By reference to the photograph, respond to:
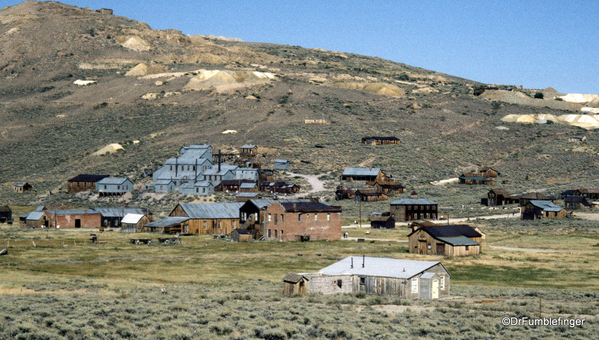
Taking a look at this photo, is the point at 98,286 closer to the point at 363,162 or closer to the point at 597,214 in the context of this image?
the point at 597,214

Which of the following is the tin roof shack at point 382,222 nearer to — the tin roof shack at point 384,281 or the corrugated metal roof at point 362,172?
the corrugated metal roof at point 362,172

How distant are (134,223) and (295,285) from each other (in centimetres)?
5728

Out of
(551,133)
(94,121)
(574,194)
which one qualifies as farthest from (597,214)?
(94,121)

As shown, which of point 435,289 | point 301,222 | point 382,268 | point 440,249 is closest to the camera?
point 435,289

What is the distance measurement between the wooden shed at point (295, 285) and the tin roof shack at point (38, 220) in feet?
221

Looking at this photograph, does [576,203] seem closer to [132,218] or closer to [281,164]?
[281,164]

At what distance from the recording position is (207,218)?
9019 centimetres

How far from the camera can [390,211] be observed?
10888cm

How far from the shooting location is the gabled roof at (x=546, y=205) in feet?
342

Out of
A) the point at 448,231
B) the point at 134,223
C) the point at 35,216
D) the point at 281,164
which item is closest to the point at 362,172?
the point at 281,164

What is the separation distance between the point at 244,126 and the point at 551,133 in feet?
255

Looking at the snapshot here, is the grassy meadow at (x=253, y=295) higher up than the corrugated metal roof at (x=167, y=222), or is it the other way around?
the corrugated metal roof at (x=167, y=222)

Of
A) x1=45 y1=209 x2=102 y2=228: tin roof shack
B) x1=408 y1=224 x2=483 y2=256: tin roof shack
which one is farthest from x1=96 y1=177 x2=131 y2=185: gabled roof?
x1=408 y1=224 x2=483 y2=256: tin roof shack

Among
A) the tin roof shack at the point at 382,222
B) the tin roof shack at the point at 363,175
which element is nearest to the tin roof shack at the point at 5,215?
the tin roof shack at the point at 382,222
